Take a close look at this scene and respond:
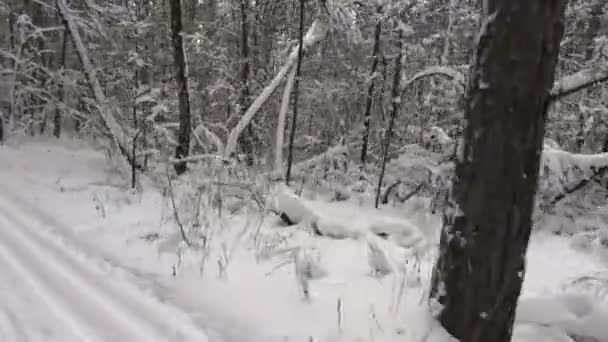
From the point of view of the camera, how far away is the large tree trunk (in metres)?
2.42

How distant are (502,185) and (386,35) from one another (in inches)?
388

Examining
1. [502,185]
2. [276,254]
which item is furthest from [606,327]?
[276,254]

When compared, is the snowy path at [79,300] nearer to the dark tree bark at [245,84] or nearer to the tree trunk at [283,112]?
the tree trunk at [283,112]

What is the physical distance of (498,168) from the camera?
8.35 ft

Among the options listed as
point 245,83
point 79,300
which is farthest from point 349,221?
point 245,83

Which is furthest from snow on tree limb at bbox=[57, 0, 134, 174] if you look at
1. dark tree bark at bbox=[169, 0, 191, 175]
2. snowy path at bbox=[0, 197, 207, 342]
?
snowy path at bbox=[0, 197, 207, 342]

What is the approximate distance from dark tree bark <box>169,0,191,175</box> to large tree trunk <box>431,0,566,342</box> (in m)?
8.00

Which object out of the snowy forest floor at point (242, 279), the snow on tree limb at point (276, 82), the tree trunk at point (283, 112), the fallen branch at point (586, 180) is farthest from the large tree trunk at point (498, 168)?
the tree trunk at point (283, 112)

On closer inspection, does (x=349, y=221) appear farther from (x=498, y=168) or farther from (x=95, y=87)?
(x=95, y=87)

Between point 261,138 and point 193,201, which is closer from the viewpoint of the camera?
point 193,201

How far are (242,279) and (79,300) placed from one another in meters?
1.44

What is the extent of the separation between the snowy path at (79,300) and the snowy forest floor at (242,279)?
15 mm

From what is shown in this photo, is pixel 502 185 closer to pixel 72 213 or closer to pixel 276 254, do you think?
pixel 276 254

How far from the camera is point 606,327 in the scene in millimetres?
3268
